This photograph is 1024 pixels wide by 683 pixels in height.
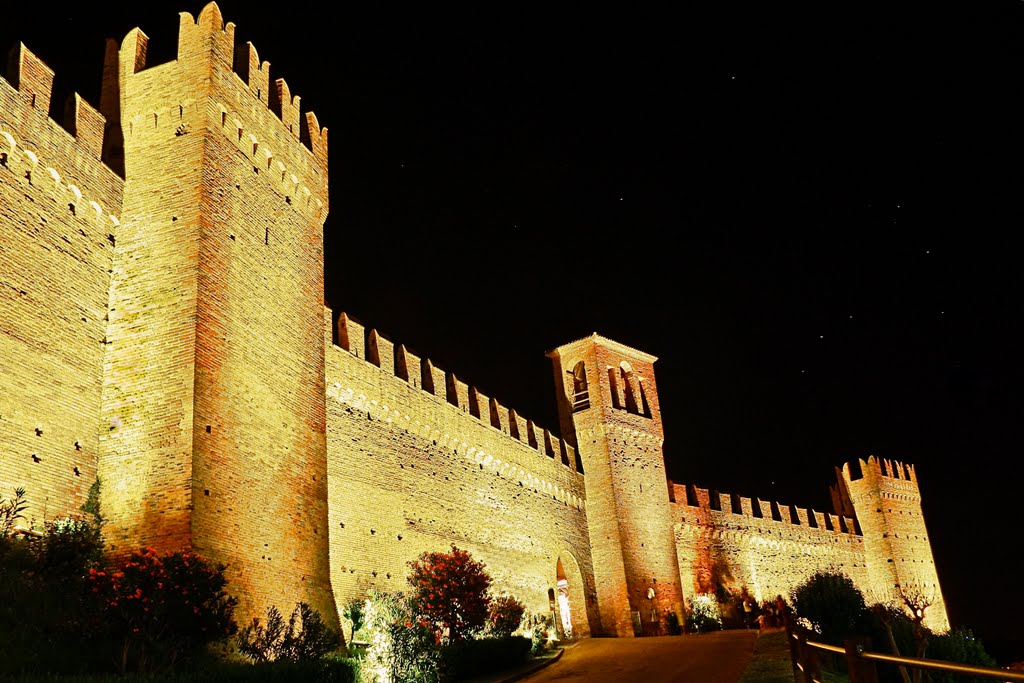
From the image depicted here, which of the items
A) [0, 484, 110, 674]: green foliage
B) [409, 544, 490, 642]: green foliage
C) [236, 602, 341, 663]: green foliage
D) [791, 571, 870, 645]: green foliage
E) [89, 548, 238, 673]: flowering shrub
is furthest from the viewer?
[791, 571, 870, 645]: green foliage

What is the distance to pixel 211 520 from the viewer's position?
10.1 meters

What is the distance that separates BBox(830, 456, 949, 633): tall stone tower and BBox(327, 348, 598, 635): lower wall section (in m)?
17.8

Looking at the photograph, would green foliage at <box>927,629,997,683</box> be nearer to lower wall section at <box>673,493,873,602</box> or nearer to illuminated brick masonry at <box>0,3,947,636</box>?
lower wall section at <box>673,493,873,602</box>

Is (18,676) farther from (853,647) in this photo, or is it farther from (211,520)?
(853,647)

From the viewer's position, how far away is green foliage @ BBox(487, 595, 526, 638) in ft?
48.9

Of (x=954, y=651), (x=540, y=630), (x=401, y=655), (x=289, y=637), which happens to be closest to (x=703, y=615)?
(x=954, y=651)

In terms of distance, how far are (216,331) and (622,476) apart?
51.4 ft

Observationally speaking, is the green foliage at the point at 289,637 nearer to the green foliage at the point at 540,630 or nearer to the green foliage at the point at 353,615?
the green foliage at the point at 353,615

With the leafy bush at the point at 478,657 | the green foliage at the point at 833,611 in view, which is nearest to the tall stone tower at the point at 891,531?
the green foliage at the point at 833,611

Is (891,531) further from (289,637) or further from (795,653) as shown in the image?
(289,637)

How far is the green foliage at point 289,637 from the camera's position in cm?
987

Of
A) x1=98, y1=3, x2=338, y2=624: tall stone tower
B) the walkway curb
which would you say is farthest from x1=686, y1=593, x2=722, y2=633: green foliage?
x1=98, y1=3, x2=338, y2=624: tall stone tower

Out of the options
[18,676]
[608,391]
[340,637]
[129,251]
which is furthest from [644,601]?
[18,676]

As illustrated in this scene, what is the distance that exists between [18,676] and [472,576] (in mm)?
8088
